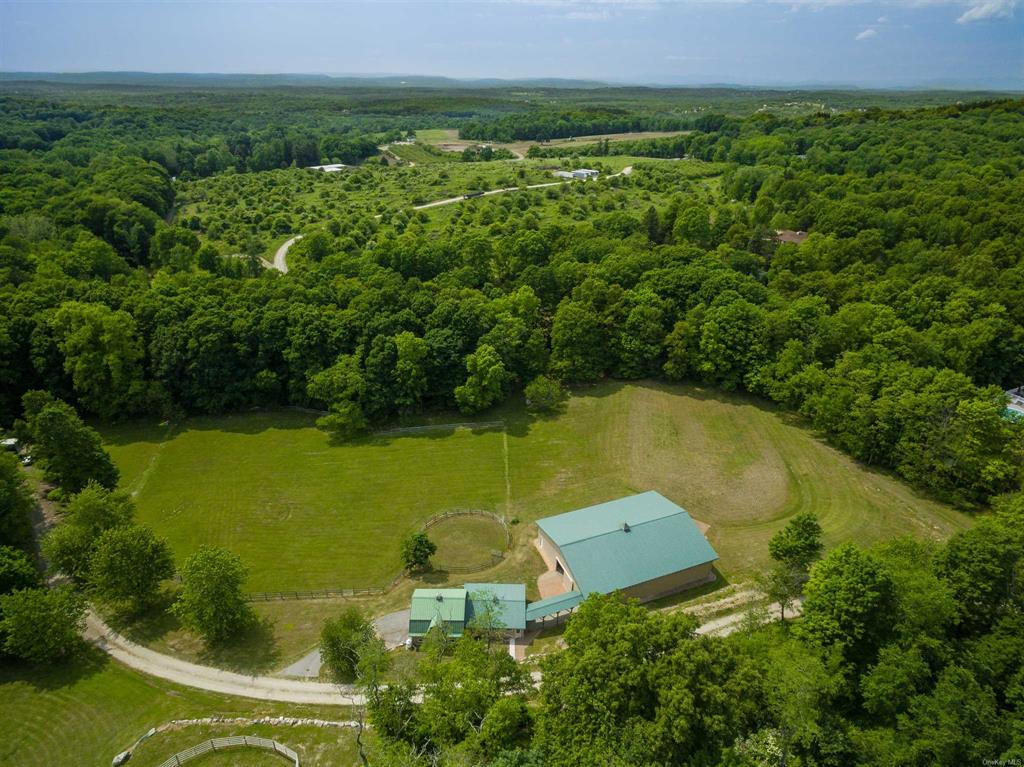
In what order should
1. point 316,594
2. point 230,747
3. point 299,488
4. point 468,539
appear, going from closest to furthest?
point 230,747
point 316,594
point 468,539
point 299,488

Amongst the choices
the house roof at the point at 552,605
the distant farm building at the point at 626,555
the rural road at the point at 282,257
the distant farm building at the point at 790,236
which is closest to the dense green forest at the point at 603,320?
the distant farm building at the point at 790,236

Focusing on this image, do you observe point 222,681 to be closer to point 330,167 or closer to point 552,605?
point 552,605

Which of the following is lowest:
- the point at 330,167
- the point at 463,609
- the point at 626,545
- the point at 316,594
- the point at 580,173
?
the point at 316,594

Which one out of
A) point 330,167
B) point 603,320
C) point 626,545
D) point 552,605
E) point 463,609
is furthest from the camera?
point 330,167

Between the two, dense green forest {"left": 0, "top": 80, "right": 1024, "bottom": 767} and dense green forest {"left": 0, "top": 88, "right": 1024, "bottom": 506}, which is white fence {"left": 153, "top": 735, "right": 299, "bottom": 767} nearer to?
dense green forest {"left": 0, "top": 80, "right": 1024, "bottom": 767}

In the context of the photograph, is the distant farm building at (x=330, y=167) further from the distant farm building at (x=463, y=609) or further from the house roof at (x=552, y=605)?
the house roof at (x=552, y=605)

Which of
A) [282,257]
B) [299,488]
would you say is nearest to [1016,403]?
[299,488]

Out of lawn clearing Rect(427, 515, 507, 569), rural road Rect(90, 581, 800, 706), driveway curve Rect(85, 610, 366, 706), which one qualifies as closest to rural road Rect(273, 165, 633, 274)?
lawn clearing Rect(427, 515, 507, 569)

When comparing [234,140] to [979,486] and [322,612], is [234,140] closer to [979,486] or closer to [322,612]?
[322,612]
